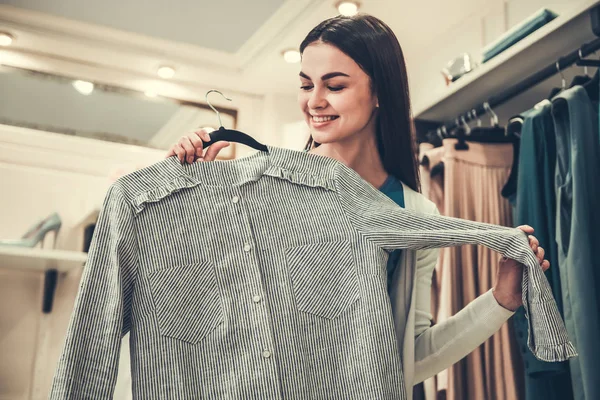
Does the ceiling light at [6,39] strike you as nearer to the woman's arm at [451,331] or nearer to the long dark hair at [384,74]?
the long dark hair at [384,74]

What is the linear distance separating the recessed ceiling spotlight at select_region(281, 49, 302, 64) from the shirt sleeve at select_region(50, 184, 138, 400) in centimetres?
186

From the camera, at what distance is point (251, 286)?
1074 millimetres

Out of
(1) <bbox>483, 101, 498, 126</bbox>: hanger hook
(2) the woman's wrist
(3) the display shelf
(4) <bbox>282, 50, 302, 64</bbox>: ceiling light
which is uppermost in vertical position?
(4) <bbox>282, 50, 302, 64</bbox>: ceiling light

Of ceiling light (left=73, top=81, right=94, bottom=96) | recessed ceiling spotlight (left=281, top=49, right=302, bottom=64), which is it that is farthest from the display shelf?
recessed ceiling spotlight (left=281, top=49, right=302, bottom=64)

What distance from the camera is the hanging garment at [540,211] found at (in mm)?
1551

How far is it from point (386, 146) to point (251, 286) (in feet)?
1.53

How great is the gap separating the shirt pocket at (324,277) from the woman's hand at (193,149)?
0.23 metres

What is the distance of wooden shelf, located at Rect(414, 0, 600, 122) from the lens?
5.64ft

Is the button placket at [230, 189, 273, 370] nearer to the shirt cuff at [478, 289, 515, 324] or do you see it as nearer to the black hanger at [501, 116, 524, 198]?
the shirt cuff at [478, 289, 515, 324]

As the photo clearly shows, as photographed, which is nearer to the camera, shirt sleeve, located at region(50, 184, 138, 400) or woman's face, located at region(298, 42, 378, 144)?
shirt sleeve, located at region(50, 184, 138, 400)

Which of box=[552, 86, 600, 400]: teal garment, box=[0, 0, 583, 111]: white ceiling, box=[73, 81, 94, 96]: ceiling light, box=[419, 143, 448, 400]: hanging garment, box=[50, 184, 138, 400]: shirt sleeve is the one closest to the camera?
box=[50, 184, 138, 400]: shirt sleeve

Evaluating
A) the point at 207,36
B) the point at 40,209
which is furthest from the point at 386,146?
the point at 40,209

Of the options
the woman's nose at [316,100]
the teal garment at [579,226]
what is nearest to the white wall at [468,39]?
the teal garment at [579,226]

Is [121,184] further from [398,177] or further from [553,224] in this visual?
[553,224]
